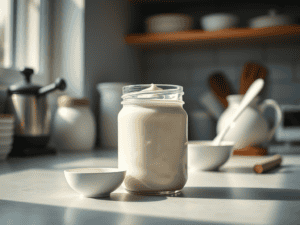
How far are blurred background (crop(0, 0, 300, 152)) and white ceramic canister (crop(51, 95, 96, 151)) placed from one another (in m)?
0.16

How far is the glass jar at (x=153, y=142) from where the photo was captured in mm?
532

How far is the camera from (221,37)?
2068 millimetres

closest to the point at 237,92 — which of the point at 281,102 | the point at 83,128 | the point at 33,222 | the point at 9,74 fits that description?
the point at 281,102

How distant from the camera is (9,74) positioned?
1.44m

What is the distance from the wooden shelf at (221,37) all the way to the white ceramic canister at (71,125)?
0.79m

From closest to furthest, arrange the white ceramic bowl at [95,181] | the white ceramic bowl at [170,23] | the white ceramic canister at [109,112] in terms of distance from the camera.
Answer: the white ceramic bowl at [95,181] < the white ceramic canister at [109,112] < the white ceramic bowl at [170,23]

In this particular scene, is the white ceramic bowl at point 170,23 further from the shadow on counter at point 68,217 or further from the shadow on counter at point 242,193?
the shadow on counter at point 68,217

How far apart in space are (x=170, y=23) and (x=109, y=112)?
71 cm

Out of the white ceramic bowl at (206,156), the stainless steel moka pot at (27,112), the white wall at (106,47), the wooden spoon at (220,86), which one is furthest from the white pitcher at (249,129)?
the wooden spoon at (220,86)

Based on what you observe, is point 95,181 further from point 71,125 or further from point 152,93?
point 71,125

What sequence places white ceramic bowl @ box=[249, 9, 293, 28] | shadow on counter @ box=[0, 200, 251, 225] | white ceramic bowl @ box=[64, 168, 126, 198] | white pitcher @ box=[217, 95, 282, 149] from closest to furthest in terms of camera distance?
shadow on counter @ box=[0, 200, 251, 225]
white ceramic bowl @ box=[64, 168, 126, 198]
white pitcher @ box=[217, 95, 282, 149]
white ceramic bowl @ box=[249, 9, 293, 28]

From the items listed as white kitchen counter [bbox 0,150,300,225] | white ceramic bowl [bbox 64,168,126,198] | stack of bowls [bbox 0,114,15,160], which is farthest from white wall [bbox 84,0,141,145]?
white ceramic bowl [bbox 64,168,126,198]

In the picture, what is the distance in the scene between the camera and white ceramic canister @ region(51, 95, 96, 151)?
1.54m

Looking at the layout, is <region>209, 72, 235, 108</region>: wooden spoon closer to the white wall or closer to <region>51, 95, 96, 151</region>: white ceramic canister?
the white wall
